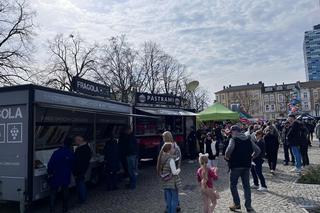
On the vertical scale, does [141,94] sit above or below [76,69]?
below

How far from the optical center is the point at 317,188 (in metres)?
8.54

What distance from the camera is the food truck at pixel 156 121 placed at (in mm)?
14759

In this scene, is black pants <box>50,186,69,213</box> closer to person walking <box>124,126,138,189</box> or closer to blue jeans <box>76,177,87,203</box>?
blue jeans <box>76,177,87,203</box>

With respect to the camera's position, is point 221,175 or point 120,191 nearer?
point 120,191

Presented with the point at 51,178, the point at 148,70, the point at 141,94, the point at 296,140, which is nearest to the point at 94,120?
the point at 51,178

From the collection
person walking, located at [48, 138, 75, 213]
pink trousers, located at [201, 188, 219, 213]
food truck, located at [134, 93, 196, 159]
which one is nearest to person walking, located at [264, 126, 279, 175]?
food truck, located at [134, 93, 196, 159]

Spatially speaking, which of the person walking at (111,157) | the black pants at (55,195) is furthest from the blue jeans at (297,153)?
the black pants at (55,195)

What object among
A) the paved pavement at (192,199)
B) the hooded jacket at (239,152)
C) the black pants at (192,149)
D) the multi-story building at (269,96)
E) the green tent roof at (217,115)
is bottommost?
the paved pavement at (192,199)

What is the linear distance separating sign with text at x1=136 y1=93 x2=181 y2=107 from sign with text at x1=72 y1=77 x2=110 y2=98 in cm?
448

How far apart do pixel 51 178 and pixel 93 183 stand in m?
3.61

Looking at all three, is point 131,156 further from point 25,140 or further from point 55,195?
point 25,140

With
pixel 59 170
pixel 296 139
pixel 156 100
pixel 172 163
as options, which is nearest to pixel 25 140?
pixel 59 170

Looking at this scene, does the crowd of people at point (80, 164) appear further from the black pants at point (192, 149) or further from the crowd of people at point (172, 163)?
the black pants at point (192, 149)

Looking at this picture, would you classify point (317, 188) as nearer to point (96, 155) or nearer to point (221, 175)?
point (221, 175)
